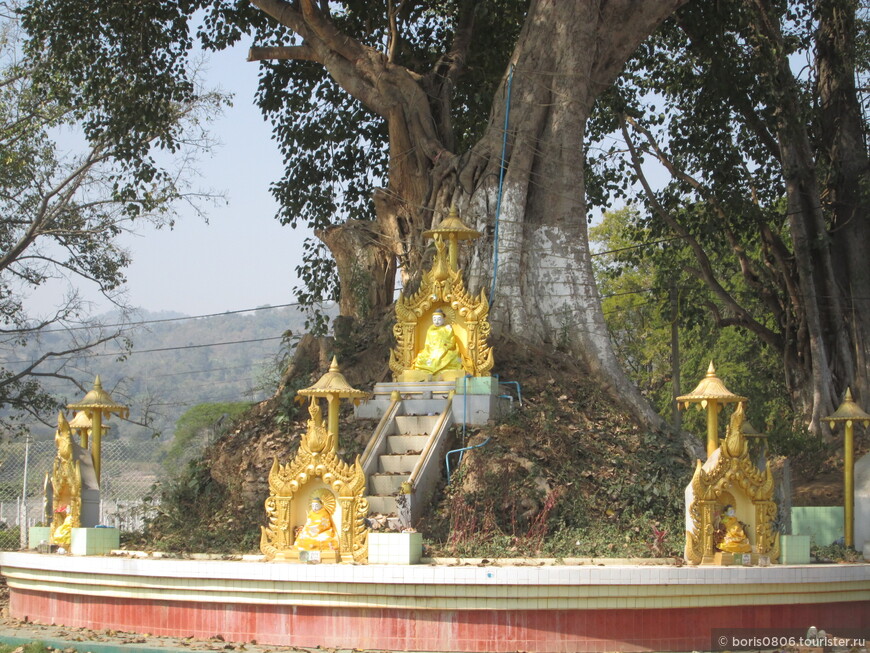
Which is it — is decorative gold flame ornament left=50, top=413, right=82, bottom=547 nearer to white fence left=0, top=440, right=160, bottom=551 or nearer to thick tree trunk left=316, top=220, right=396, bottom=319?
white fence left=0, top=440, right=160, bottom=551

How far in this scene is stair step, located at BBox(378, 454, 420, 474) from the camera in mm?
12711

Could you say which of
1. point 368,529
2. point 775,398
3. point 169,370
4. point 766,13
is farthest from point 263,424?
point 169,370

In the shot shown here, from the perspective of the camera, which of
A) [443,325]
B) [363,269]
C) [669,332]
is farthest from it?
[669,332]

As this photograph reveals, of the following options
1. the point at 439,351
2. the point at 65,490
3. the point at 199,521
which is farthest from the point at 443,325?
the point at 65,490

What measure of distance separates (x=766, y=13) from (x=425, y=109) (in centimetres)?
725

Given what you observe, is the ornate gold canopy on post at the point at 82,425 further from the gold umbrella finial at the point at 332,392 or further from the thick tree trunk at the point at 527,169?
the thick tree trunk at the point at 527,169

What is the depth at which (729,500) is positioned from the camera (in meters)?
10.8

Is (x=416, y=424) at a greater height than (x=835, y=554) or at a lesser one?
greater

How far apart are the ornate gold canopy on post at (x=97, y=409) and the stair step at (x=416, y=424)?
9.82ft

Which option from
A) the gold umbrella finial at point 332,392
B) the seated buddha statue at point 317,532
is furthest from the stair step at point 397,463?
the seated buddha statue at point 317,532

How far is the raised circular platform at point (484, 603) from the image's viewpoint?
9711mm

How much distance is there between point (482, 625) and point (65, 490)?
5.01 meters

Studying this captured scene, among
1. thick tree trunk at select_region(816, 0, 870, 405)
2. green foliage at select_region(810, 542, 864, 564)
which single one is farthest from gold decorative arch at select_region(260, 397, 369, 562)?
thick tree trunk at select_region(816, 0, 870, 405)

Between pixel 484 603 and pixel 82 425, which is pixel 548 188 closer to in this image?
pixel 82 425
